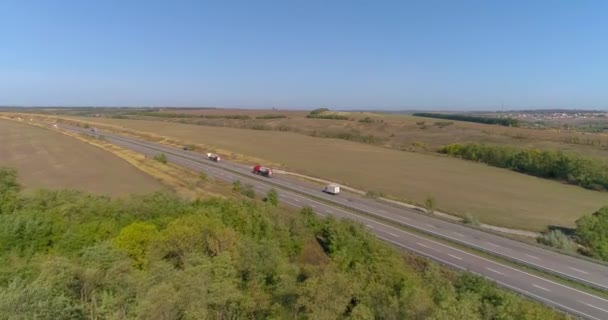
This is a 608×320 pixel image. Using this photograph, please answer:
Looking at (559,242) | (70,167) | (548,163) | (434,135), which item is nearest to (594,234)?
(559,242)

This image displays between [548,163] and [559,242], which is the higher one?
[548,163]

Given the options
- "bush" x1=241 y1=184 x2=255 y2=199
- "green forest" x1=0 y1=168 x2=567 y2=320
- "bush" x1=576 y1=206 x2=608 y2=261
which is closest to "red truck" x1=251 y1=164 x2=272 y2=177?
"bush" x1=241 y1=184 x2=255 y2=199

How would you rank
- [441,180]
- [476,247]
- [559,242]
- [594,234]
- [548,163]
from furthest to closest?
1. [548,163]
2. [441,180]
3. [559,242]
4. [594,234]
5. [476,247]

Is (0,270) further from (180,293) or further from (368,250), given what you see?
(368,250)

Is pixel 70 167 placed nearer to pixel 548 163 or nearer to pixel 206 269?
pixel 206 269

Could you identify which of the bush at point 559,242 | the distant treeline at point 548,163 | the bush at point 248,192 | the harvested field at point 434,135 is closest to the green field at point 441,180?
the distant treeline at point 548,163

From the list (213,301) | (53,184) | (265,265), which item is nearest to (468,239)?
(265,265)

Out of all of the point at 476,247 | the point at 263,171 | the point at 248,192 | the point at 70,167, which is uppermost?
the point at 70,167
